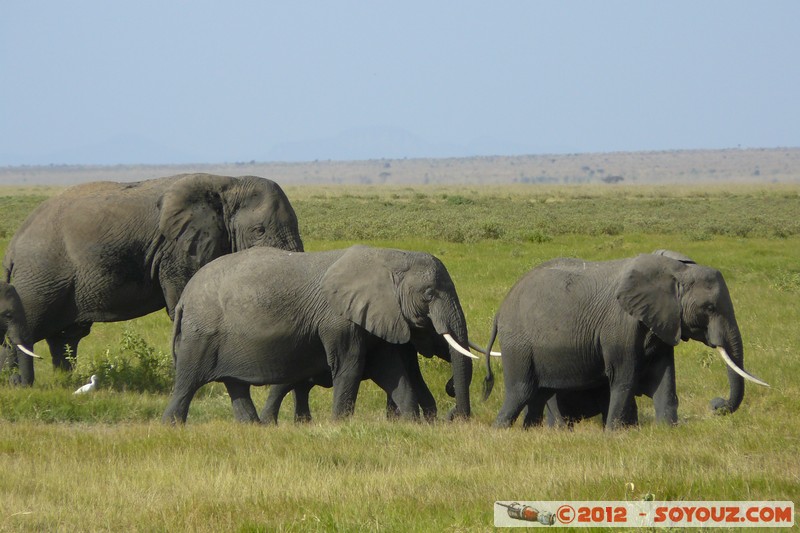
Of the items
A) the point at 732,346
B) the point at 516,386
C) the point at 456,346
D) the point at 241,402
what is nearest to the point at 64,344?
the point at 241,402

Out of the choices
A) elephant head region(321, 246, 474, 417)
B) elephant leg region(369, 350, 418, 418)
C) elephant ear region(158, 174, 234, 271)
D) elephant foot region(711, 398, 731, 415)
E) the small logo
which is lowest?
elephant foot region(711, 398, 731, 415)

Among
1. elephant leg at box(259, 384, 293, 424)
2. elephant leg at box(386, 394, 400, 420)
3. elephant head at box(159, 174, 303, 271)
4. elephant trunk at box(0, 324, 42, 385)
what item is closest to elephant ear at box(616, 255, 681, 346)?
elephant leg at box(386, 394, 400, 420)

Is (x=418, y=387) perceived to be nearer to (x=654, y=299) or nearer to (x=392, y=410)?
(x=392, y=410)

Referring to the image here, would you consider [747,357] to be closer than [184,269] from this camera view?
No

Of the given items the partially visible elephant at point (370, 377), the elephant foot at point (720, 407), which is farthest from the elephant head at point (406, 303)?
the elephant foot at point (720, 407)

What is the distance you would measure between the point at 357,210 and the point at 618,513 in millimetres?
50213

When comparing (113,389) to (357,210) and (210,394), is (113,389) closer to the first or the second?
(210,394)

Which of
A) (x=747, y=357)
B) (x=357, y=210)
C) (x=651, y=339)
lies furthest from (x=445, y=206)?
(x=651, y=339)

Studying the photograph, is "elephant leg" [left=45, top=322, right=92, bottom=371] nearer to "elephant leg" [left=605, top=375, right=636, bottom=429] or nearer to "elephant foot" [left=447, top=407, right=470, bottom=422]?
"elephant foot" [left=447, top=407, right=470, bottom=422]

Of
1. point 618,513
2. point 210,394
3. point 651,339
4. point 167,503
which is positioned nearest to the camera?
point 618,513

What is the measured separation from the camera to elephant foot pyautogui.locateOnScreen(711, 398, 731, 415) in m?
10.3

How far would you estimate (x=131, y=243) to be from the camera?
12.7 meters

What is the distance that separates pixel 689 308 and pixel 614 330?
2.13ft

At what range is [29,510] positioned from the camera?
720 centimetres
